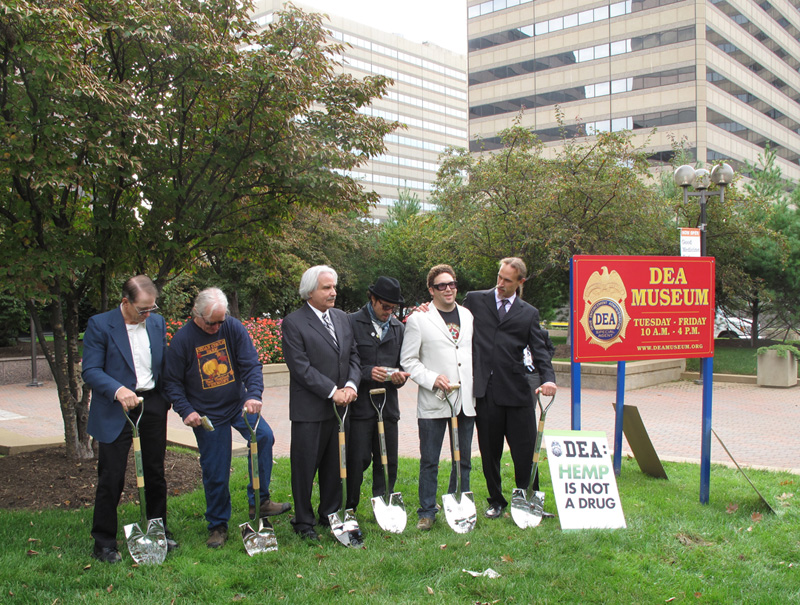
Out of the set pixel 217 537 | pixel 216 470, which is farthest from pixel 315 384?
pixel 217 537

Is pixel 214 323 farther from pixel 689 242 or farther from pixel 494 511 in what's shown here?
pixel 689 242

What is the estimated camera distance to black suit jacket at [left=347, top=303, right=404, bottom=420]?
4973 millimetres

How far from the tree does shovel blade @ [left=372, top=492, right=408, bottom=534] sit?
3006 mm

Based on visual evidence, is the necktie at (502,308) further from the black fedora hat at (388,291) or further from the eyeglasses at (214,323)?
the eyeglasses at (214,323)

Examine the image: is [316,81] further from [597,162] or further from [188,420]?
[597,162]

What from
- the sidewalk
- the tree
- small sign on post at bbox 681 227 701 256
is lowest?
the sidewalk

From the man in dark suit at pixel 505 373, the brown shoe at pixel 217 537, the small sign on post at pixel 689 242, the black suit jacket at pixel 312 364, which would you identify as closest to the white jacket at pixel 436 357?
the man in dark suit at pixel 505 373

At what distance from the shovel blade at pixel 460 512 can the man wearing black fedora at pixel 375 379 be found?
1.67 feet

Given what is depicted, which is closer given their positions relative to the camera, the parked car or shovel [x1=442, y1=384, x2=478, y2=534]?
shovel [x1=442, y1=384, x2=478, y2=534]

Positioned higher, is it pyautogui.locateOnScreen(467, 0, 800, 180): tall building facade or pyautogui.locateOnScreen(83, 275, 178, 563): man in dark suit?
pyautogui.locateOnScreen(467, 0, 800, 180): tall building facade

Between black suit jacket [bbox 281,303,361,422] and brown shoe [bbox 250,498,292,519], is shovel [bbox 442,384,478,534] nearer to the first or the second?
black suit jacket [bbox 281,303,361,422]

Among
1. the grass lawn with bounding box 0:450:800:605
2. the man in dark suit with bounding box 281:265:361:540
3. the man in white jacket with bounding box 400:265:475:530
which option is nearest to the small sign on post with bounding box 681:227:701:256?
the grass lawn with bounding box 0:450:800:605

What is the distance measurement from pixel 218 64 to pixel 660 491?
5517mm

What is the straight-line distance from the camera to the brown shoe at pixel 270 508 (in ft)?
16.8
